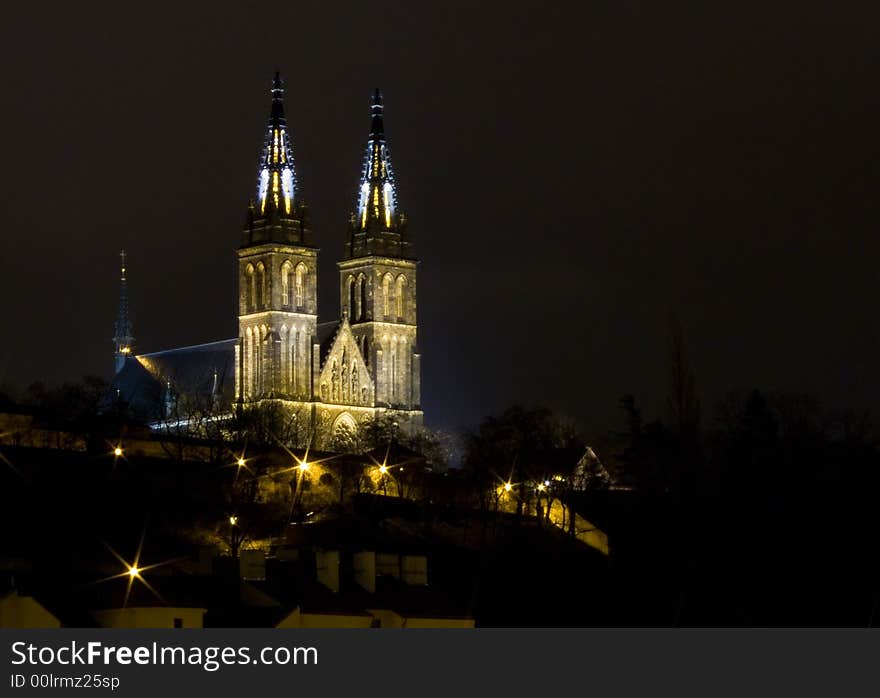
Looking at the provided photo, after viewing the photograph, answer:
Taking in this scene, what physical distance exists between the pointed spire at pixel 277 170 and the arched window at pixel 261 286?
2896 millimetres

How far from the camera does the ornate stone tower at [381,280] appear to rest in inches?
7042

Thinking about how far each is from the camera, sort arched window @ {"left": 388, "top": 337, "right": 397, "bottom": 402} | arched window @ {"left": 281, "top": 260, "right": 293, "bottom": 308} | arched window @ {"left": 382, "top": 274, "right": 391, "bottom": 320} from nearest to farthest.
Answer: arched window @ {"left": 281, "top": 260, "right": 293, "bottom": 308}, arched window @ {"left": 388, "top": 337, "right": 397, "bottom": 402}, arched window @ {"left": 382, "top": 274, "right": 391, "bottom": 320}

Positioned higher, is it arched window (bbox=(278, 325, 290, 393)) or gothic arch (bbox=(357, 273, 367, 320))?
gothic arch (bbox=(357, 273, 367, 320))

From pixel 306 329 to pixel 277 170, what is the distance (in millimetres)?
8625

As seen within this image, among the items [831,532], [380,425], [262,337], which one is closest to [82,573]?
[831,532]

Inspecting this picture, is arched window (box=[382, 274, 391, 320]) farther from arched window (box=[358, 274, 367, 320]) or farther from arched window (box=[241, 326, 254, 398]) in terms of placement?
arched window (box=[241, 326, 254, 398])

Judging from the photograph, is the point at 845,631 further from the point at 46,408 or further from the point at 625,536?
the point at 46,408

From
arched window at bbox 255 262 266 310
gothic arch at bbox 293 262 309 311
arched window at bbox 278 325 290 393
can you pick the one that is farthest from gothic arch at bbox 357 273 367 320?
arched window at bbox 278 325 290 393

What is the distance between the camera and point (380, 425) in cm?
16238

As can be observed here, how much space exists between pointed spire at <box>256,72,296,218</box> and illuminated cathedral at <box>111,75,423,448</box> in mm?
53

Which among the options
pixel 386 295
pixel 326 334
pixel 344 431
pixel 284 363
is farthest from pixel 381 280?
pixel 344 431

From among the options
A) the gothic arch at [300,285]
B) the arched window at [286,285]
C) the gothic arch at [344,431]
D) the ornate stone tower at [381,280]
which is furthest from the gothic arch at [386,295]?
the gothic arch at [344,431]

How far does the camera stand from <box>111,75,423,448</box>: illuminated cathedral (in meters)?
173

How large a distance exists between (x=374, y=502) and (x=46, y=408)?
18281 millimetres
